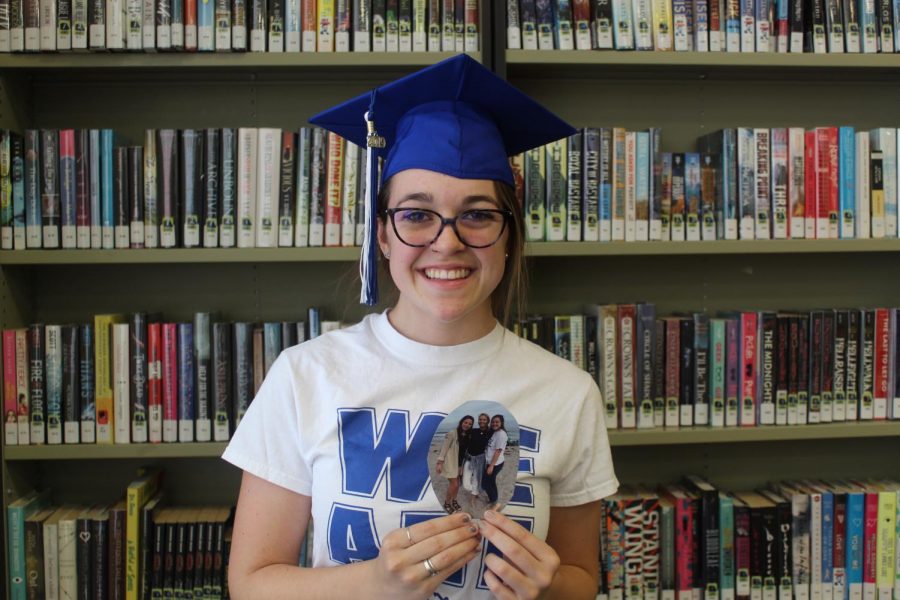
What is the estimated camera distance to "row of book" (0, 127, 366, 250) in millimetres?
1804

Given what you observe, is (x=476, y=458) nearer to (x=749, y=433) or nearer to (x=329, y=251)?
(x=329, y=251)

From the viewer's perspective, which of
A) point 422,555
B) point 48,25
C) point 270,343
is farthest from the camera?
point 270,343

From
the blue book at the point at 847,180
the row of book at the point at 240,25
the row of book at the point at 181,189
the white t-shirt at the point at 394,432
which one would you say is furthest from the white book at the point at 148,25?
the blue book at the point at 847,180

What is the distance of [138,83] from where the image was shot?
2.05 m

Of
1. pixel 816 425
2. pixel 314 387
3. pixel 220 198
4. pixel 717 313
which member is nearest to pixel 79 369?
pixel 220 198

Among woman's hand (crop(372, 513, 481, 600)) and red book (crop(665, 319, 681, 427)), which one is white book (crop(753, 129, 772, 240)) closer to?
red book (crop(665, 319, 681, 427))

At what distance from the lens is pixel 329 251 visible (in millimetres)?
1824

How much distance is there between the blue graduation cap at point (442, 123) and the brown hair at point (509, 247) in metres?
0.02

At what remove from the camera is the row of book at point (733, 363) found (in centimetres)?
191

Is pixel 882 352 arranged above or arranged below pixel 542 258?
below

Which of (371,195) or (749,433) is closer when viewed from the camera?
(371,195)

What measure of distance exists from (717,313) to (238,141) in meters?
1.43

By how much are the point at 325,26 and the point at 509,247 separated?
3.23 ft

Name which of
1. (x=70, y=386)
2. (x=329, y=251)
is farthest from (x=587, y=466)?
(x=70, y=386)
